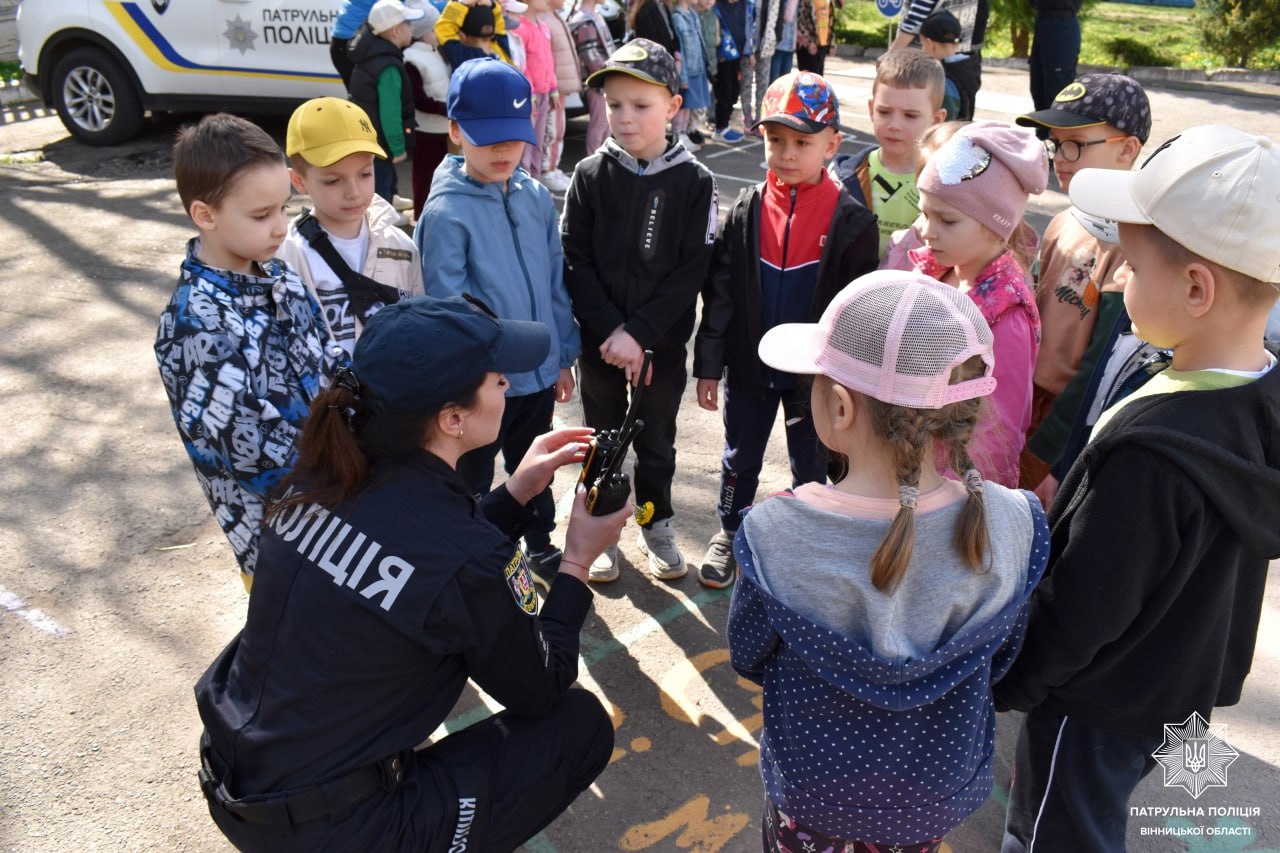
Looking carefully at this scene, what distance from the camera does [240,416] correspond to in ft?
8.32

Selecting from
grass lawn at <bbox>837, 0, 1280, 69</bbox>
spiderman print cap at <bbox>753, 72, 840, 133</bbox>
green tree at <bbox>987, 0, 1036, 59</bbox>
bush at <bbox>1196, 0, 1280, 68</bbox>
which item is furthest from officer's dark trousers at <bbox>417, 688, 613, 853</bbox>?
bush at <bbox>1196, 0, 1280, 68</bbox>

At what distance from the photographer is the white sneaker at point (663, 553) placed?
12.2 feet

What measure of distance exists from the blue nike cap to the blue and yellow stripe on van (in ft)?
19.3

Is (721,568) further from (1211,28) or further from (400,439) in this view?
(1211,28)

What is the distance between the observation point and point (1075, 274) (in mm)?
2908

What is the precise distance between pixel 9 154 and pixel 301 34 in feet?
9.40

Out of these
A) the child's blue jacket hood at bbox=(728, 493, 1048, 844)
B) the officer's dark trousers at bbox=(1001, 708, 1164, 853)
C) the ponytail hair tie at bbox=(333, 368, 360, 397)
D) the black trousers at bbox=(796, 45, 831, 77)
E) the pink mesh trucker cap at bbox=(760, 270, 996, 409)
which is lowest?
the officer's dark trousers at bbox=(1001, 708, 1164, 853)

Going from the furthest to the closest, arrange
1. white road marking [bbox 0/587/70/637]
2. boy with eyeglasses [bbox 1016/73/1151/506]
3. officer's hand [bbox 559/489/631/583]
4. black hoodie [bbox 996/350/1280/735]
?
white road marking [bbox 0/587/70/637]
boy with eyeglasses [bbox 1016/73/1151/506]
officer's hand [bbox 559/489/631/583]
black hoodie [bbox 996/350/1280/735]

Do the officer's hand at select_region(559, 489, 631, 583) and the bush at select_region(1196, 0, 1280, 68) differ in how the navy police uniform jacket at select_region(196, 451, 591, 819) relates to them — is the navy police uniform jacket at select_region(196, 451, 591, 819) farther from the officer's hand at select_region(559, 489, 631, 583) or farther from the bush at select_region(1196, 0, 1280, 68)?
the bush at select_region(1196, 0, 1280, 68)

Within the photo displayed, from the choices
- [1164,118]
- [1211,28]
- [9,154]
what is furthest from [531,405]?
[1211,28]

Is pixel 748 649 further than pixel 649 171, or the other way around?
pixel 649 171

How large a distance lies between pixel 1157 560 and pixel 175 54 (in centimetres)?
880

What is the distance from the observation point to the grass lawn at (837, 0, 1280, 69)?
1472 cm

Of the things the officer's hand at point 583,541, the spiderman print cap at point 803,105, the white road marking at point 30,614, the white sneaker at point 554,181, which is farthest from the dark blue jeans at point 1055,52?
the white road marking at point 30,614
